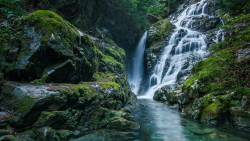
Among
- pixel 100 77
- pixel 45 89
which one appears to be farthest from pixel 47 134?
pixel 100 77

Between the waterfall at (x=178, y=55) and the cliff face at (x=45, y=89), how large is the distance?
10.0m

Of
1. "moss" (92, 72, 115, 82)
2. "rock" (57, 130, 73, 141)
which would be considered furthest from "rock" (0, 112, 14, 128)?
"moss" (92, 72, 115, 82)

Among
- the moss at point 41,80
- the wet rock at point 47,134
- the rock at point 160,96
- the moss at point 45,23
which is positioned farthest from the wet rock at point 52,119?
the rock at point 160,96

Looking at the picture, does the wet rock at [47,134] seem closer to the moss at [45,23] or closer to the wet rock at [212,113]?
the moss at [45,23]

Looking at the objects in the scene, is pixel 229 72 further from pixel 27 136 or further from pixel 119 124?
pixel 27 136

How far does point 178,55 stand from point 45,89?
14.8 metres

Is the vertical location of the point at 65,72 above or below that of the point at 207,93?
above

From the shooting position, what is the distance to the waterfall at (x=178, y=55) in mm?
14552

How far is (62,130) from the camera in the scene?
397 cm

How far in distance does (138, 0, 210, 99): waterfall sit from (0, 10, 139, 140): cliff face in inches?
395

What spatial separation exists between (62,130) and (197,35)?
17349 mm

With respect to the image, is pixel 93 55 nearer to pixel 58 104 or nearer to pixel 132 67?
pixel 58 104

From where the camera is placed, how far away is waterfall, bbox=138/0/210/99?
47.7ft

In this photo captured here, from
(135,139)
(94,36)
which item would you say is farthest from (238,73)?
(94,36)
